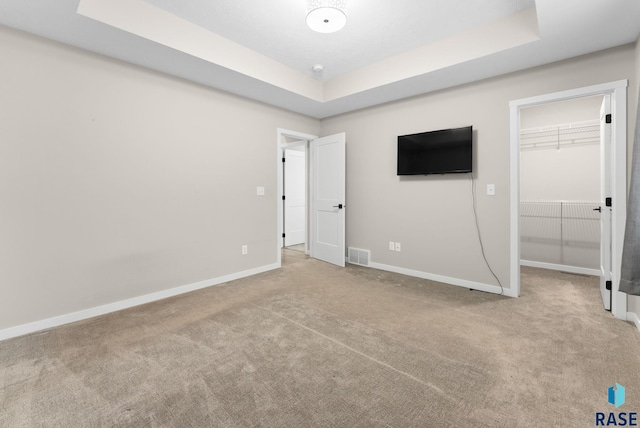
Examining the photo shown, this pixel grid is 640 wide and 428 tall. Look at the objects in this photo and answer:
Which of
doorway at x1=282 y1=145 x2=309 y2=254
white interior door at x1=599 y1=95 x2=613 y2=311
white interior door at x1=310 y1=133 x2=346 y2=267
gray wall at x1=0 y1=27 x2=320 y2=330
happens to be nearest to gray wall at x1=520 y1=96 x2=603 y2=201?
white interior door at x1=599 y1=95 x2=613 y2=311

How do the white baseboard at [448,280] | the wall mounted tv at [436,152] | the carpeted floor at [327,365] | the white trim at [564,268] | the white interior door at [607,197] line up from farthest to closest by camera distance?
the white trim at [564,268]
the wall mounted tv at [436,152]
the white baseboard at [448,280]
the white interior door at [607,197]
the carpeted floor at [327,365]

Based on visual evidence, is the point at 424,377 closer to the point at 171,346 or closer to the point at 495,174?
the point at 171,346

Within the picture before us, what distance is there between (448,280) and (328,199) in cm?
216

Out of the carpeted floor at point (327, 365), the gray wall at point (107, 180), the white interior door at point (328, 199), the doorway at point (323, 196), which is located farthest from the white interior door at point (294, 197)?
the carpeted floor at point (327, 365)

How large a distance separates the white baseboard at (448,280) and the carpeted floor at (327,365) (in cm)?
26

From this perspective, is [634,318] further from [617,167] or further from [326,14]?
[326,14]

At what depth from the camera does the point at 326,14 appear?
2.24m

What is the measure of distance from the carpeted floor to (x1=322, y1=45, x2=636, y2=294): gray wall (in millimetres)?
761

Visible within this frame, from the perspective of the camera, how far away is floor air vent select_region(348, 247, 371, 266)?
4.46m

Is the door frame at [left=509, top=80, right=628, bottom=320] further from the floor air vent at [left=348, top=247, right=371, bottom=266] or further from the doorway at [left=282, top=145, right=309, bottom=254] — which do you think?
the doorway at [left=282, top=145, right=309, bottom=254]

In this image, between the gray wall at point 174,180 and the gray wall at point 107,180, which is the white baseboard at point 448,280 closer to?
the gray wall at point 174,180

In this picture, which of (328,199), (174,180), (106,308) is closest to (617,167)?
(328,199)

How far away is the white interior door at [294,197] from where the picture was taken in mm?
6191

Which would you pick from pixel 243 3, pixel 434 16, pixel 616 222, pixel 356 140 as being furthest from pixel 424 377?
pixel 356 140
